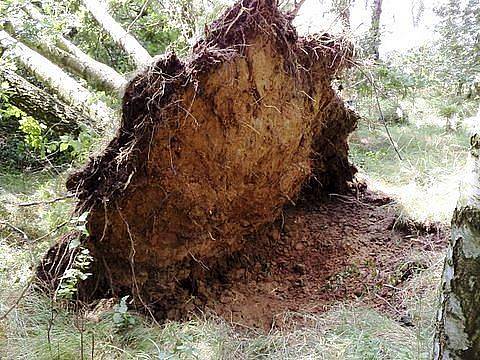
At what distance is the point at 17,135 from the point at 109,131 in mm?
4421

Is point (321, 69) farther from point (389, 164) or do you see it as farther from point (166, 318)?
point (389, 164)

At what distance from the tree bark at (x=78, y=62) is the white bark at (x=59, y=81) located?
0.11m

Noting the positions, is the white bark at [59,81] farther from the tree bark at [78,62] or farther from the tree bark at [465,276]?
the tree bark at [465,276]

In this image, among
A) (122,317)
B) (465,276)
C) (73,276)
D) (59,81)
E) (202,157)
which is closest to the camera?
(465,276)

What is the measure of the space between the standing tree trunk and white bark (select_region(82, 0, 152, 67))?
358 cm

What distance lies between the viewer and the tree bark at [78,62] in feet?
14.9

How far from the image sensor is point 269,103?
3.57 metres

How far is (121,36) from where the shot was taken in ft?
15.8

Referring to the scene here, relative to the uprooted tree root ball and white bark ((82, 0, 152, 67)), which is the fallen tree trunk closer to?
white bark ((82, 0, 152, 67))

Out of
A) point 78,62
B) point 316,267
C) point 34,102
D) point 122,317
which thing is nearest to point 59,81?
point 78,62

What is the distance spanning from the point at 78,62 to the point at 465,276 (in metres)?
4.62

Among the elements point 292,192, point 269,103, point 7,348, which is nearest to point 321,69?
point 269,103

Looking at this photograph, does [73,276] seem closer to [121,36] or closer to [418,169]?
[121,36]

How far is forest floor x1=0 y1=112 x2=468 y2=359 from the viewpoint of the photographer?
2666mm
